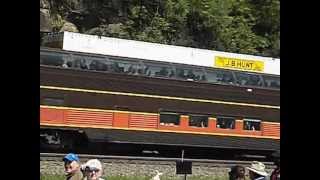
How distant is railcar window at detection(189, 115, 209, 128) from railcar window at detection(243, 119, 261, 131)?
2.51 ft

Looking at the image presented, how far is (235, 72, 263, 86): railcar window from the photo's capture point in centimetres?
956

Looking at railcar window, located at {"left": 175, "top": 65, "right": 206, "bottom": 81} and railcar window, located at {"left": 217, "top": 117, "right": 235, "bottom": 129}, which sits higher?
railcar window, located at {"left": 175, "top": 65, "right": 206, "bottom": 81}

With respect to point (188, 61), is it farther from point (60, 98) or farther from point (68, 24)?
point (68, 24)

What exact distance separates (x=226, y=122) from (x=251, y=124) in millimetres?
487

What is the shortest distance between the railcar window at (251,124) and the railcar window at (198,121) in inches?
30.2

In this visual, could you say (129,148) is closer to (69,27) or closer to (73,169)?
(69,27)

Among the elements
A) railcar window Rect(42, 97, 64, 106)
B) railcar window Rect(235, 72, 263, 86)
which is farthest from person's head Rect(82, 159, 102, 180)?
railcar window Rect(235, 72, 263, 86)

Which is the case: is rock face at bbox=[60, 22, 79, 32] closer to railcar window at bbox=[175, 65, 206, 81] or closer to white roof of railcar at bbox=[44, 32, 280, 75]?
white roof of railcar at bbox=[44, 32, 280, 75]

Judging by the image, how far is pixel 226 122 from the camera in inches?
366

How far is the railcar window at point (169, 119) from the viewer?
343 inches

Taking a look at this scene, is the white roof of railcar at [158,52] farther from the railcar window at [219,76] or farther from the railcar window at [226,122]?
the railcar window at [226,122]

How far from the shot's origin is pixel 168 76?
8.98 metres

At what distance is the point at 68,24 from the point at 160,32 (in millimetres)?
1911

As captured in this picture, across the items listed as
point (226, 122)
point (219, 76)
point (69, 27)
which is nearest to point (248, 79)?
point (219, 76)
